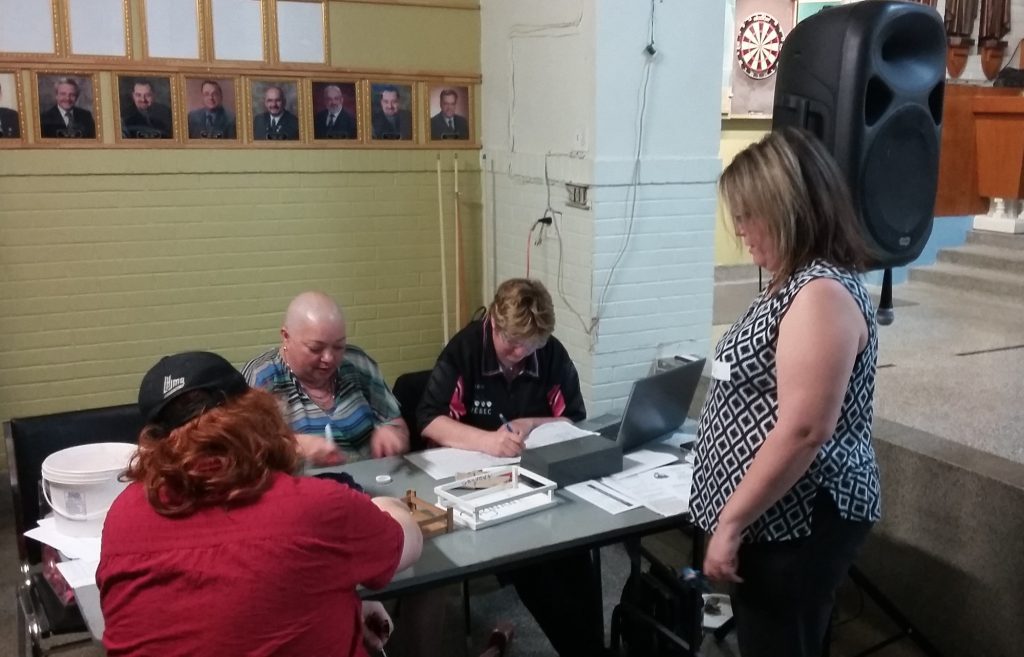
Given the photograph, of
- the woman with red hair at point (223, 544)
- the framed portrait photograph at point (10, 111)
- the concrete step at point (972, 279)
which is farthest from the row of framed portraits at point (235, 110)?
the concrete step at point (972, 279)

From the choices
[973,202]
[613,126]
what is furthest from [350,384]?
[973,202]

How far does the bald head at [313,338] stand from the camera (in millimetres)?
2410

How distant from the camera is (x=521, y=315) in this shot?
2480 millimetres

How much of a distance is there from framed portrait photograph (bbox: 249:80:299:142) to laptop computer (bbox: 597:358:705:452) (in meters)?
2.28

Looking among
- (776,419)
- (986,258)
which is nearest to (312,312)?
(776,419)

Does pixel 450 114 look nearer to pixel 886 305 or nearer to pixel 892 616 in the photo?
pixel 886 305

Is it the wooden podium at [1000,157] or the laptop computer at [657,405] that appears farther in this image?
the wooden podium at [1000,157]

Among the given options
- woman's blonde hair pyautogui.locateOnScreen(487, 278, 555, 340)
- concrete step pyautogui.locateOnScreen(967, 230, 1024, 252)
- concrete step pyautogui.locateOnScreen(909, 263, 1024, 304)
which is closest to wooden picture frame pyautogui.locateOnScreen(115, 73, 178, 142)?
woman's blonde hair pyautogui.locateOnScreen(487, 278, 555, 340)

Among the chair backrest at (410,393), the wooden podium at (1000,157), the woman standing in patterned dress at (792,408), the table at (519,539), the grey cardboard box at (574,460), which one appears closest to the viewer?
the woman standing in patterned dress at (792,408)

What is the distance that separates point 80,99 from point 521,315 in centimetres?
233

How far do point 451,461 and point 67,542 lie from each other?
0.91m

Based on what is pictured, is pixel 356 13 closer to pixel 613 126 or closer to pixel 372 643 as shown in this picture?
pixel 613 126

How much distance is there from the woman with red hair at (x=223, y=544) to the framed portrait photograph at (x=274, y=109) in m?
2.85

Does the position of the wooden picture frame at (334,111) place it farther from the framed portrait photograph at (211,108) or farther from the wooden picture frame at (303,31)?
the framed portrait photograph at (211,108)
